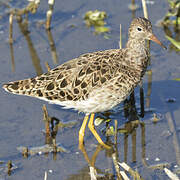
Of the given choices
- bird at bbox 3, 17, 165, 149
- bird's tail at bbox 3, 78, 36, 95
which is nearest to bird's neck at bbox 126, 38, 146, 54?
bird at bbox 3, 17, 165, 149

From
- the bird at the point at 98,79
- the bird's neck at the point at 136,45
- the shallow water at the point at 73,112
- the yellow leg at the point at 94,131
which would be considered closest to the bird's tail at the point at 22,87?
the bird at the point at 98,79

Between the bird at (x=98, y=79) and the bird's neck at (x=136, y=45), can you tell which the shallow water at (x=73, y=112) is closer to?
the bird at (x=98, y=79)

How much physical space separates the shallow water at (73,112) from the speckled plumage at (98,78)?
733 mm

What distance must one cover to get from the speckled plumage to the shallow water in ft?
2.40

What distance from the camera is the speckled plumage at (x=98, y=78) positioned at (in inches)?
300

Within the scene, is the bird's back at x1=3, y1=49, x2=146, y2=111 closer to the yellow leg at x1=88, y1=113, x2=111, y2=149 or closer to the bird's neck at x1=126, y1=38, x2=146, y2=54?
the bird's neck at x1=126, y1=38, x2=146, y2=54

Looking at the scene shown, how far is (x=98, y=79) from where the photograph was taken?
25.0 feet

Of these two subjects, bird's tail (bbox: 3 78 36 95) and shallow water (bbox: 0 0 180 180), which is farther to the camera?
bird's tail (bbox: 3 78 36 95)

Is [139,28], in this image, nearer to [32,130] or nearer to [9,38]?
[32,130]

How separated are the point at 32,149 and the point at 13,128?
682 millimetres

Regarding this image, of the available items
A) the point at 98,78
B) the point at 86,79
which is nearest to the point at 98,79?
the point at 98,78

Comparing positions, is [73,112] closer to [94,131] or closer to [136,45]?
[94,131]

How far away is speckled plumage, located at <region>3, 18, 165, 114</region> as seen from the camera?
7.62 metres

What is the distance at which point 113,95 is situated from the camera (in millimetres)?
7660
